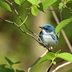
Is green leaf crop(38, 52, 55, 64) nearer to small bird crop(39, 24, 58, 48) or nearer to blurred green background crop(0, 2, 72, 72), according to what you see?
small bird crop(39, 24, 58, 48)

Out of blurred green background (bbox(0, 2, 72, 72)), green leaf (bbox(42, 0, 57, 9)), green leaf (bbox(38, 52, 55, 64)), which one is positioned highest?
green leaf (bbox(42, 0, 57, 9))

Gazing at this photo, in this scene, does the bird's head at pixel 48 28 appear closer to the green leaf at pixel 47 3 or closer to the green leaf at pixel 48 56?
the green leaf at pixel 47 3

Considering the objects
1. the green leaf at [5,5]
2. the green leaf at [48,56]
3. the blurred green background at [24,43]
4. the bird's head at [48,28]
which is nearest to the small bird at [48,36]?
the bird's head at [48,28]

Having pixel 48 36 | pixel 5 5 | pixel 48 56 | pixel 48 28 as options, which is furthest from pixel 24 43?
pixel 48 56

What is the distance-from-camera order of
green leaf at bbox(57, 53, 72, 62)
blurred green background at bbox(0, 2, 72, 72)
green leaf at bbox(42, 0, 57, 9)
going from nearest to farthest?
1. green leaf at bbox(57, 53, 72, 62)
2. green leaf at bbox(42, 0, 57, 9)
3. blurred green background at bbox(0, 2, 72, 72)

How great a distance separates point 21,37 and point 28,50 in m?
0.54

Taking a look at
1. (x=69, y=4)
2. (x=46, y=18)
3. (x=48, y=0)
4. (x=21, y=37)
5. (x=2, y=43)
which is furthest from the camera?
(x=2, y=43)

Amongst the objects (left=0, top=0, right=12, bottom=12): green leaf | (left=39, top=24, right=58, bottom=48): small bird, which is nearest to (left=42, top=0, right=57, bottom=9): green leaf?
(left=0, top=0, right=12, bottom=12): green leaf

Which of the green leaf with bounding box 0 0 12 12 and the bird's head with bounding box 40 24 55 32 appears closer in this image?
the green leaf with bounding box 0 0 12 12

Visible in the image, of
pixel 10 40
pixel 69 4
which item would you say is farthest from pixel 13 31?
pixel 69 4

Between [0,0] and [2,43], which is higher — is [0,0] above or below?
above

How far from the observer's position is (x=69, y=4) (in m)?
1.56

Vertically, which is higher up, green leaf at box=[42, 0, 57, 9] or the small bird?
green leaf at box=[42, 0, 57, 9]

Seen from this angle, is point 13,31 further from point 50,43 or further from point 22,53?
point 50,43
